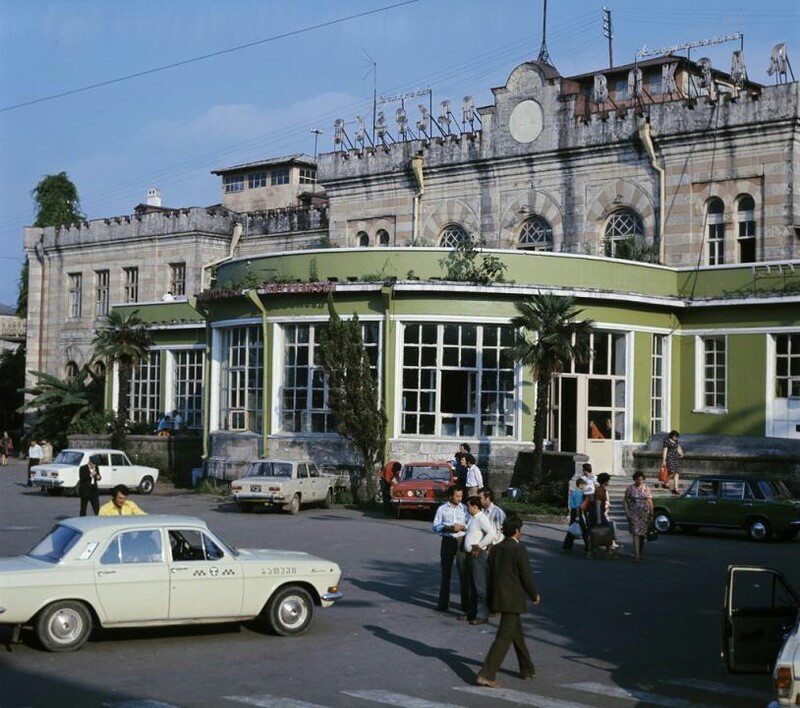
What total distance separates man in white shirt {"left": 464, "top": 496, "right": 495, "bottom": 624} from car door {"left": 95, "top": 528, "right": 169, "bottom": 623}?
4013mm

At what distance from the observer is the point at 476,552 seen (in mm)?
15195

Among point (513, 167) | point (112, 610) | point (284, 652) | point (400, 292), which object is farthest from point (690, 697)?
point (513, 167)

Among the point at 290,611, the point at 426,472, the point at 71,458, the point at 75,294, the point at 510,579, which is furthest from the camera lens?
the point at 75,294

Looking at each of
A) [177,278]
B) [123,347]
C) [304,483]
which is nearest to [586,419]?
[304,483]

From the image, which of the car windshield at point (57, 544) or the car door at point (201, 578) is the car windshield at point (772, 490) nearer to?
the car door at point (201, 578)

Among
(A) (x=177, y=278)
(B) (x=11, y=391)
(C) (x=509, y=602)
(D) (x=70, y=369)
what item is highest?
(A) (x=177, y=278)

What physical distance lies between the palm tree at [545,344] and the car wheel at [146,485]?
12.3 m

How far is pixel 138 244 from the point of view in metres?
51.3

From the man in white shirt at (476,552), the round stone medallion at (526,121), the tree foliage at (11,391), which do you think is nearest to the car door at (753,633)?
the man in white shirt at (476,552)

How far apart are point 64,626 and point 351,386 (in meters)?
18.1

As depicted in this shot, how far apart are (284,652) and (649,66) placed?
39436mm

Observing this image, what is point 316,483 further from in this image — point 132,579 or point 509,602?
point 509,602

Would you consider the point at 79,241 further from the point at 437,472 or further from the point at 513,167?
the point at 437,472

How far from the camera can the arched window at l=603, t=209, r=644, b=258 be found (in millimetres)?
36562
